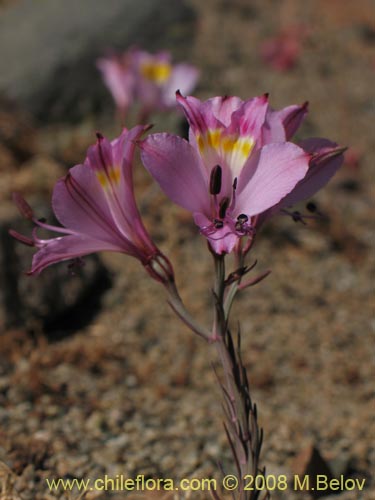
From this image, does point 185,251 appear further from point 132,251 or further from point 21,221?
point 132,251

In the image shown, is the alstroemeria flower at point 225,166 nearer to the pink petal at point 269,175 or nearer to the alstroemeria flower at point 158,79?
the pink petal at point 269,175

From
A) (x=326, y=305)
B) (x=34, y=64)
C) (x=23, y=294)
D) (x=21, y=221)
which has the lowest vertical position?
(x=326, y=305)

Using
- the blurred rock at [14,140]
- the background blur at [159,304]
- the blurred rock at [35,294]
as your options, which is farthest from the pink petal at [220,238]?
the blurred rock at [14,140]

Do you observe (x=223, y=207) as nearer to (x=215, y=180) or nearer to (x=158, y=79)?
(x=215, y=180)

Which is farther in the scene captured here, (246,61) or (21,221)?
(246,61)

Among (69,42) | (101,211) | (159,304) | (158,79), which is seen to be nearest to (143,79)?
(158,79)

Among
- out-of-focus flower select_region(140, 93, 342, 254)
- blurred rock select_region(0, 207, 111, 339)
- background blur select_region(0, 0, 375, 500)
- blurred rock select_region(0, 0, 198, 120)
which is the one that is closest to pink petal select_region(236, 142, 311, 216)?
out-of-focus flower select_region(140, 93, 342, 254)

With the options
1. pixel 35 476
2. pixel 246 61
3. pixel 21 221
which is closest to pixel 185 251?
pixel 21 221
